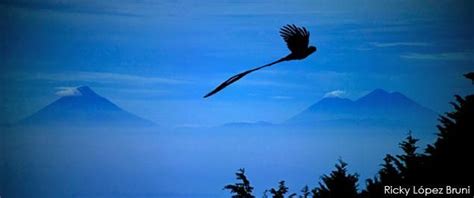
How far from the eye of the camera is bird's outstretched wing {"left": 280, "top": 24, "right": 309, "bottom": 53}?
347cm

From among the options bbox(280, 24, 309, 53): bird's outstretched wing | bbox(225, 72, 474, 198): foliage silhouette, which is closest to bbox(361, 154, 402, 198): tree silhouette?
bbox(225, 72, 474, 198): foliage silhouette

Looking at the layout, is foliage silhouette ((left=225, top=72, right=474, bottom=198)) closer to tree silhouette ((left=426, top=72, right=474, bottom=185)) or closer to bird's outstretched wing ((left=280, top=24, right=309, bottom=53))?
tree silhouette ((left=426, top=72, right=474, bottom=185))

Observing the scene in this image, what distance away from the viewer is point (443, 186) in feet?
7.82

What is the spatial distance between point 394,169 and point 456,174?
20.0 inches

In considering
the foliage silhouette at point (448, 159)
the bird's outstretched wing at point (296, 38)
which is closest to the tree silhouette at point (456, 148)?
the foliage silhouette at point (448, 159)

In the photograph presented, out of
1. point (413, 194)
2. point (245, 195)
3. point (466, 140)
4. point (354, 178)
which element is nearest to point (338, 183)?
point (354, 178)

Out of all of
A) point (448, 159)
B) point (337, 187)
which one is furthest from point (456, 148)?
point (337, 187)

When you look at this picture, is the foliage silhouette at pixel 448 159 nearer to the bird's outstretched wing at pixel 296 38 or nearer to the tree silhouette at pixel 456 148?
the tree silhouette at pixel 456 148

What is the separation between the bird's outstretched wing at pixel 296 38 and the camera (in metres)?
3.47

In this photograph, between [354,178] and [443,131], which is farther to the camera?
[354,178]

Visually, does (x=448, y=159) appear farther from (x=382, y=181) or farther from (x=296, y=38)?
(x=296, y=38)

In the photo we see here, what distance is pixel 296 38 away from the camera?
138 inches

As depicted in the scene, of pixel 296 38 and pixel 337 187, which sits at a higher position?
pixel 296 38

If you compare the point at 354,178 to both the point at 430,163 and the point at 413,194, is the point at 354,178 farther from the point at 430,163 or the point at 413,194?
the point at 430,163
